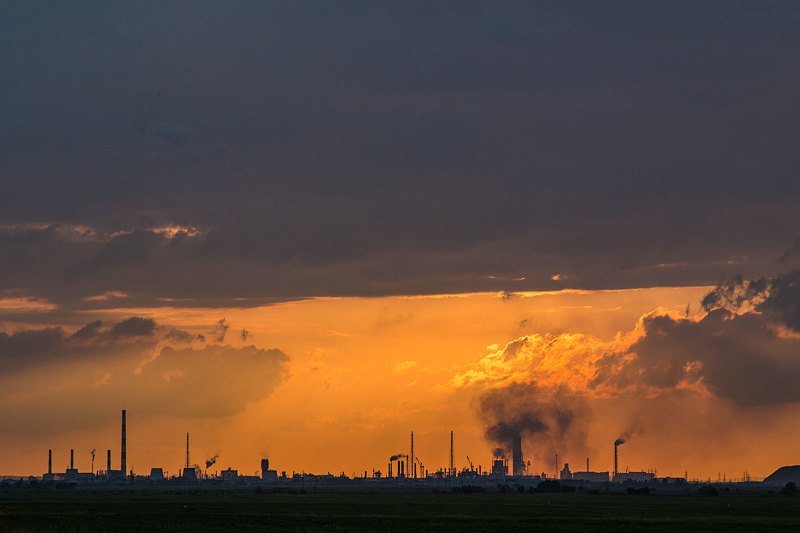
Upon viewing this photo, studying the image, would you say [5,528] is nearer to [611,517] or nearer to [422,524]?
[422,524]

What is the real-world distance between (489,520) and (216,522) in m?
34.7

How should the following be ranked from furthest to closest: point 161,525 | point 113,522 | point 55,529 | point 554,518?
point 554,518
point 113,522
point 161,525
point 55,529

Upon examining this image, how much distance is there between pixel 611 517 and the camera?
166m

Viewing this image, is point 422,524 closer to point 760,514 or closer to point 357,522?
point 357,522

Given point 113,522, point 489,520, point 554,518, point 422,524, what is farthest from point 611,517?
point 113,522

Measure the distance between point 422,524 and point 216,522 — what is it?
82.4 feet

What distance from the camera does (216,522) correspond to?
14512 centimetres

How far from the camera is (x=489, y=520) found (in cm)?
15362

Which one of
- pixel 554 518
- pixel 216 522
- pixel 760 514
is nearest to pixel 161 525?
pixel 216 522

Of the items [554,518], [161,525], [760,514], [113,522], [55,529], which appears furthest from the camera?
[760,514]

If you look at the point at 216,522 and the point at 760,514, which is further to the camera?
the point at 760,514

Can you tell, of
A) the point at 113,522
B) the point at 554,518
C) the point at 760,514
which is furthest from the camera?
the point at 760,514

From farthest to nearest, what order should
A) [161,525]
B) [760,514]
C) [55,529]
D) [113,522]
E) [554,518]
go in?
[760,514] → [554,518] → [113,522] → [161,525] → [55,529]

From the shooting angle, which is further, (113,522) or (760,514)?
(760,514)
